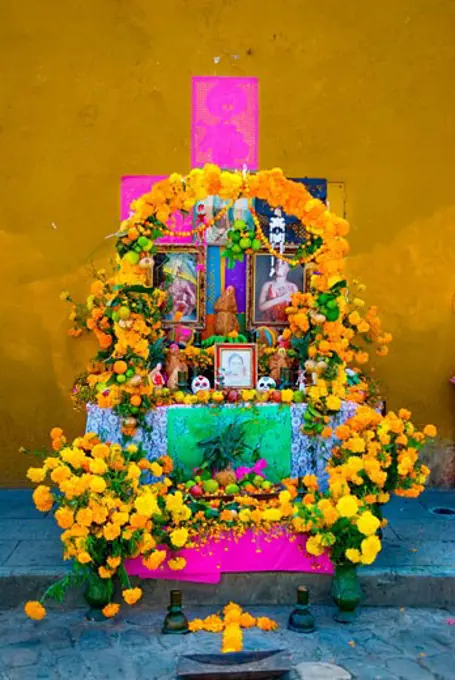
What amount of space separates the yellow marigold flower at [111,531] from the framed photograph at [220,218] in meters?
2.98

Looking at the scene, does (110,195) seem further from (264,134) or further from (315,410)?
(315,410)

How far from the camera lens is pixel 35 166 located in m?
7.11

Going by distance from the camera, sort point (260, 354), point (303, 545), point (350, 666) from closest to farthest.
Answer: point (350, 666)
point (303, 545)
point (260, 354)

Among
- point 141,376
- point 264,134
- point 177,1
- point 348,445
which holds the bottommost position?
point 348,445

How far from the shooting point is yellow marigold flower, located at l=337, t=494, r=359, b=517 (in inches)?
181

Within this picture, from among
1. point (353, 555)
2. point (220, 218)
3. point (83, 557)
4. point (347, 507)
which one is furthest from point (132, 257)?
point (353, 555)

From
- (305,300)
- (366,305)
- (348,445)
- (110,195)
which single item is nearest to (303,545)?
(348,445)

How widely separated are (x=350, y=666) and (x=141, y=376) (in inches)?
95.0

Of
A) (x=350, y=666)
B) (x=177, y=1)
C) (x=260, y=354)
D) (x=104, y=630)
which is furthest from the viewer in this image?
(x=177, y=1)

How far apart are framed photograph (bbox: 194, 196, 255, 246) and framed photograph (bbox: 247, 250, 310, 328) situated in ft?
1.12

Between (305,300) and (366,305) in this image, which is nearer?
(305,300)

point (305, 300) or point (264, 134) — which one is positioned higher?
point (264, 134)

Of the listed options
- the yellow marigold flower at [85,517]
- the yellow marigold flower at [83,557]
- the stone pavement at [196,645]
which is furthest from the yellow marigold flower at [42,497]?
the stone pavement at [196,645]

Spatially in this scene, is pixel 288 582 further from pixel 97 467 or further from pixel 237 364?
pixel 237 364
